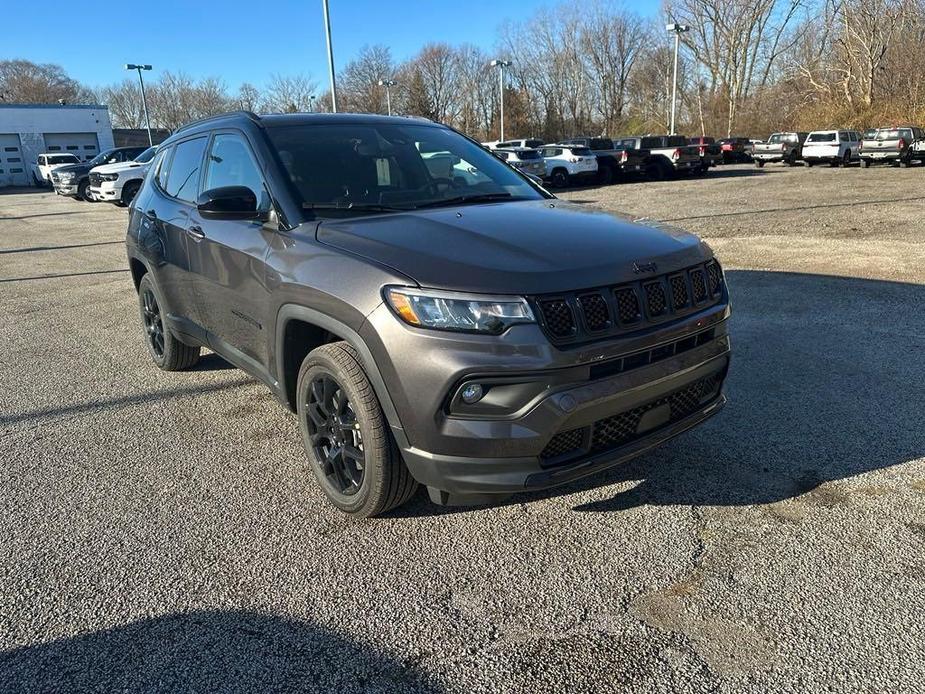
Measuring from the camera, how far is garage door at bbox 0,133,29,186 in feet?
141

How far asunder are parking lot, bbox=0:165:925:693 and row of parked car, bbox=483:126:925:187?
717 inches

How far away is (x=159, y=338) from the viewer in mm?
5230

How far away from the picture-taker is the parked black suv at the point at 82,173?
77.8 feet

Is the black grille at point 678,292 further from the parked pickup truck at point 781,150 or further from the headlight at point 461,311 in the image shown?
the parked pickup truck at point 781,150

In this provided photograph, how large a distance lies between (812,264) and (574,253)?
702 centimetres

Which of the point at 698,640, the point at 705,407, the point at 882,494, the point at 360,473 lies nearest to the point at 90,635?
the point at 360,473

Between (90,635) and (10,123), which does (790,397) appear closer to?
(90,635)

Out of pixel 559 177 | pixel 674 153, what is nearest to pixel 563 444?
pixel 559 177

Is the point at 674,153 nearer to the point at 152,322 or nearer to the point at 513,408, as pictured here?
the point at 152,322

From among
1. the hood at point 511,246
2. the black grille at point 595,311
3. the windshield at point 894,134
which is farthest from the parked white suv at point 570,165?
the black grille at point 595,311

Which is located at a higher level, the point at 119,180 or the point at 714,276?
the point at 119,180

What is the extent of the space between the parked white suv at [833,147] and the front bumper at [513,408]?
35.2 metres

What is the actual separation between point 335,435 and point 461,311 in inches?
39.5

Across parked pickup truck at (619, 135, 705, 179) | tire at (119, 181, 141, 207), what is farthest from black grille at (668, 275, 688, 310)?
parked pickup truck at (619, 135, 705, 179)
